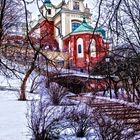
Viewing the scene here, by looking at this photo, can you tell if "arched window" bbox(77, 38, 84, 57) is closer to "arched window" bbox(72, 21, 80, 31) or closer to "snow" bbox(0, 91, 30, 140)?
"arched window" bbox(72, 21, 80, 31)

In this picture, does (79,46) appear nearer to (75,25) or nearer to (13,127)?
(75,25)

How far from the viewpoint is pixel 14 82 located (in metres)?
27.9

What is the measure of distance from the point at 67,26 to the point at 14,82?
1635cm

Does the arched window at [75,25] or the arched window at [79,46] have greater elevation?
the arched window at [75,25]

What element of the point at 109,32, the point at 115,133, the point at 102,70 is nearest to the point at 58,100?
the point at 102,70

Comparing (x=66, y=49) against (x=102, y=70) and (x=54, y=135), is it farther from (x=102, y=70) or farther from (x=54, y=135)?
(x=54, y=135)

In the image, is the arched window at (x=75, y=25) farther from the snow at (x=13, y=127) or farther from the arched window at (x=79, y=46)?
the snow at (x=13, y=127)

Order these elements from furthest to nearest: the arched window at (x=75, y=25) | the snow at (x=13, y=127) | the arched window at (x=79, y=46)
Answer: the arched window at (x=75, y=25) < the arched window at (x=79, y=46) < the snow at (x=13, y=127)

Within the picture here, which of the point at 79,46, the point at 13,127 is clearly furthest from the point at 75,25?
the point at 13,127

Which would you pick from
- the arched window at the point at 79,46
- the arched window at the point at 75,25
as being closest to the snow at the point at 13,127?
the arched window at the point at 79,46

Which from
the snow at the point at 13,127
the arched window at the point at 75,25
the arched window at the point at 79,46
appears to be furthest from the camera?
the arched window at the point at 75,25

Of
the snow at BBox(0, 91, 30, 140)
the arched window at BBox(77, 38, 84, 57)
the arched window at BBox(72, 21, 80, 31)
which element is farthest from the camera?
the arched window at BBox(72, 21, 80, 31)

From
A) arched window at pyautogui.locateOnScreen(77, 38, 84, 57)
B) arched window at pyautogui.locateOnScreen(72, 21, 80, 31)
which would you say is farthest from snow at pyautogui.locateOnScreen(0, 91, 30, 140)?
arched window at pyautogui.locateOnScreen(72, 21, 80, 31)

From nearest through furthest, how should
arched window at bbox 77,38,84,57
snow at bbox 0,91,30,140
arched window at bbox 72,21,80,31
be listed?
snow at bbox 0,91,30,140 < arched window at bbox 77,38,84,57 < arched window at bbox 72,21,80,31
